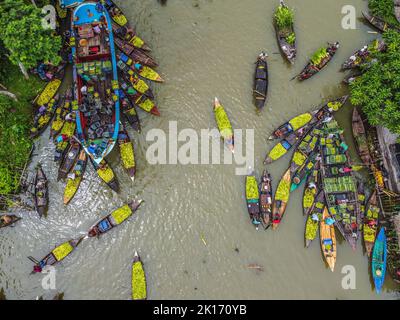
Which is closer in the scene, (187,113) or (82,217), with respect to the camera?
(82,217)

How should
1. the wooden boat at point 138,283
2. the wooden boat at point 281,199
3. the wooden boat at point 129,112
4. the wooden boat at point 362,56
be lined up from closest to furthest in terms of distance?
the wooden boat at point 138,283 < the wooden boat at point 281,199 < the wooden boat at point 129,112 < the wooden boat at point 362,56

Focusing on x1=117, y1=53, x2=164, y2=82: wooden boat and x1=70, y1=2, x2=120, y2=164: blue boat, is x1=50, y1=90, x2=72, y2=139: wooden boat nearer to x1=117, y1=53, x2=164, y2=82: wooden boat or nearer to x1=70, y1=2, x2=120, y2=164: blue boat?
x1=70, y1=2, x2=120, y2=164: blue boat

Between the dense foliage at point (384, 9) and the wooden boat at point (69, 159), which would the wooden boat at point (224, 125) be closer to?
the wooden boat at point (69, 159)

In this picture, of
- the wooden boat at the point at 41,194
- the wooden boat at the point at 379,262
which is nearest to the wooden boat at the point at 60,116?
the wooden boat at the point at 41,194

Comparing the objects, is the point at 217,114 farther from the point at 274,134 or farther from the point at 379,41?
the point at 379,41

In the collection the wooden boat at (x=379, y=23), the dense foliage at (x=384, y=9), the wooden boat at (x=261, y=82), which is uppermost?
the dense foliage at (x=384, y=9)
